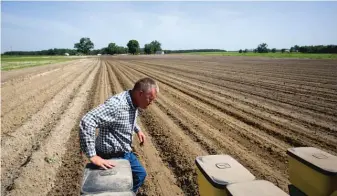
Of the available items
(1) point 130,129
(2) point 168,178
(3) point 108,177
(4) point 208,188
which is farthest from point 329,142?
(3) point 108,177

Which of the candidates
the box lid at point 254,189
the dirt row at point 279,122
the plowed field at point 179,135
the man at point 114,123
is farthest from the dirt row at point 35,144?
the dirt row at point 279,122

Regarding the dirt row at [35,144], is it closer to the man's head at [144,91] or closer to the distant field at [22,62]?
the man's head at [144,91]

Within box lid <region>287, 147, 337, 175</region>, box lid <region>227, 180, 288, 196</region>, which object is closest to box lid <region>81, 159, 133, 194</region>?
box lid <region>227, 180, 288, 196</region>

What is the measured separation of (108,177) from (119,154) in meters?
0.54

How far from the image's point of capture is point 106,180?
2.64 m

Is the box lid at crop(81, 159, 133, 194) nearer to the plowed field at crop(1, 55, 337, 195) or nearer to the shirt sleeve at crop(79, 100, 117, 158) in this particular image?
the shirt sleeve at crop(79, 100, 117, 158)

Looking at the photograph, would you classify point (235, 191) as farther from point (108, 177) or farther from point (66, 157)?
point (66, 157)

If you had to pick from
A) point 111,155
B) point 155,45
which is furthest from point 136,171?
point 155,45

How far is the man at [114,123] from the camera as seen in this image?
9.15 feet

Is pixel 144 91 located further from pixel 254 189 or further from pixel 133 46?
pixel 133 46

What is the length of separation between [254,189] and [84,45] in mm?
171494

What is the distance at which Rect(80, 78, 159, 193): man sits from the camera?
9.15 ft

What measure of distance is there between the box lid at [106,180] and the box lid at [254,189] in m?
0.96

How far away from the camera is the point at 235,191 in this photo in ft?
7.87
